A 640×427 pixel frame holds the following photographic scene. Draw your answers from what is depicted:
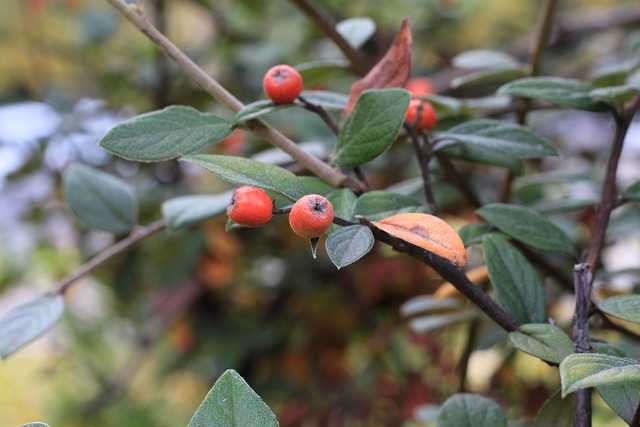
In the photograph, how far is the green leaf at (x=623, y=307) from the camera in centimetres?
37

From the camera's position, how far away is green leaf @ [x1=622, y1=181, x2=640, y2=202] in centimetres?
50

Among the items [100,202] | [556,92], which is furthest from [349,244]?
[100,202]

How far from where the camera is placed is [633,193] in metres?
0.51

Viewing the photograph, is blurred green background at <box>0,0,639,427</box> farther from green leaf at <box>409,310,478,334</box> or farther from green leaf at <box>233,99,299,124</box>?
green leaf at <box>233,99,299,124</box>

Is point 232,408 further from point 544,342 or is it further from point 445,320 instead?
point 445,320

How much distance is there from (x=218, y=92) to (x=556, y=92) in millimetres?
250

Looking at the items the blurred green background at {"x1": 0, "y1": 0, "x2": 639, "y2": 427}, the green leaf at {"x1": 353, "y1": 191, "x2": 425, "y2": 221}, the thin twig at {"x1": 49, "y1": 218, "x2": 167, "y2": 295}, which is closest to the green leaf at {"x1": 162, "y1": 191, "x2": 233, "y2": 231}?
the thin twig at {"x1": 49, "y1": 218, "x2": 167, "y2": 295}

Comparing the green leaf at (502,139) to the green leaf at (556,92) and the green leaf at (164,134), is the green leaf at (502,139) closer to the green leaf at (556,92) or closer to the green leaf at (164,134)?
the green leaf at (556,92)

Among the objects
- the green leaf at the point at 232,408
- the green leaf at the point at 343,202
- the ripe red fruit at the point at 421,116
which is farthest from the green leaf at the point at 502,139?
the green leaf at the point at 232,408

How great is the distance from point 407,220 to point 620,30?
3.55 feet

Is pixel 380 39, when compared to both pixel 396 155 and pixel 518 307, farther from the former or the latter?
pixel 518 307

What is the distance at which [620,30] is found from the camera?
4.13 ft

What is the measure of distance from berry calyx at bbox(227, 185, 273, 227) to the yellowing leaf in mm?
61

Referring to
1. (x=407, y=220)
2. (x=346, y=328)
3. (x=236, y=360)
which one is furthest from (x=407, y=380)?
(x=407, y=220)
